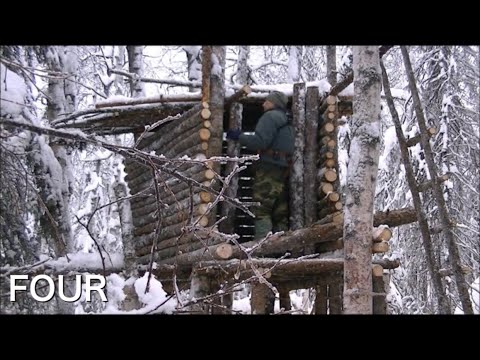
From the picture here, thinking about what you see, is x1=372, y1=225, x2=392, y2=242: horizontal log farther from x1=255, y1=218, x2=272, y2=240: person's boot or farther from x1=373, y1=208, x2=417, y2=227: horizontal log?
x1=255, y1=218, x2=272, y2=240: person's boot

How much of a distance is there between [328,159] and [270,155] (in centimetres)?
82

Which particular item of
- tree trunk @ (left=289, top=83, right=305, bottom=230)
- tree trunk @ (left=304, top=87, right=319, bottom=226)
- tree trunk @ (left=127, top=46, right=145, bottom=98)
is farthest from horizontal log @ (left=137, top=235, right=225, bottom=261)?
tree trunk @ (left=127, top=46, right=145, bottom=98)

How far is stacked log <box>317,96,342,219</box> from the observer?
7730 millimetres

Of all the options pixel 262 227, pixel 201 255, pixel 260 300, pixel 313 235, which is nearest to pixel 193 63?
pixel 262 227

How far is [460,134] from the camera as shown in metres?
10.5

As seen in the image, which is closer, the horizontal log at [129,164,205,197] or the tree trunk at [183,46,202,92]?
the horizontal log at [129,164,205,197]

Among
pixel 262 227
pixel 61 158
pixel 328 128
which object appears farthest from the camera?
pixel 61 158

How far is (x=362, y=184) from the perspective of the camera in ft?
15.9

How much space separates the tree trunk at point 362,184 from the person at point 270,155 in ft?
7.94

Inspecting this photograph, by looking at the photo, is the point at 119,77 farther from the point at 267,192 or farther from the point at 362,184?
the point at 362,184

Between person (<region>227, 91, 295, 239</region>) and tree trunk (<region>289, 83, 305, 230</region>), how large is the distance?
0.16 metres

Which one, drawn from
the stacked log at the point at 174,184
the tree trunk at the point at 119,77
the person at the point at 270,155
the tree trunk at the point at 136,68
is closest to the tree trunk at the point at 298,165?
the person at the point at 270,155
